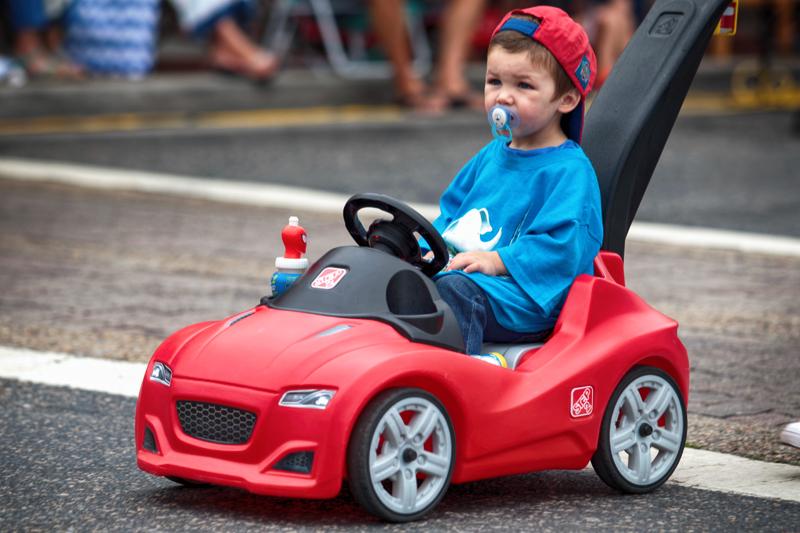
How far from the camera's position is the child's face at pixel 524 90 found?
3852mm

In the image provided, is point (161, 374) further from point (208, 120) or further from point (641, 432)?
point (208, 120)

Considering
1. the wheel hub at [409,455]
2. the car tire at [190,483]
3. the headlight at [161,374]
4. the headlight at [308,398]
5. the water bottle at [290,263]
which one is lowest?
the car tire at [190,483]

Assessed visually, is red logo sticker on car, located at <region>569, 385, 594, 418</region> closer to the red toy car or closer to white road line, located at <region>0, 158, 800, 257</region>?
the red toy car

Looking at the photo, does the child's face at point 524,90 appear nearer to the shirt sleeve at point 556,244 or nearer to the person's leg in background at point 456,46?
the shirt sleeve at point 556,244

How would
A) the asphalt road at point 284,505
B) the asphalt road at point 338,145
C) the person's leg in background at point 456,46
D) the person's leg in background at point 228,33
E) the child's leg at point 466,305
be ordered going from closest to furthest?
the asphalt road at point 284,505
the child's leg at point 466,305
the asphalt road at point 338,145
the person's leg in background at point 228,33
the person's leg in background at point 456,46

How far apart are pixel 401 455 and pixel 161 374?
62 cm

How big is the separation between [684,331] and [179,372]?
293 cm

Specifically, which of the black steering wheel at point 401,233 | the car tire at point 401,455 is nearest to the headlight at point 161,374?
the car tire at point 401,455

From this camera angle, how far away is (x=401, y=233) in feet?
12.2

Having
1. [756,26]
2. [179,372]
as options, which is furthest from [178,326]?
[756,26]

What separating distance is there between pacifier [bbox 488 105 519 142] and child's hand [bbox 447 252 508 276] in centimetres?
33

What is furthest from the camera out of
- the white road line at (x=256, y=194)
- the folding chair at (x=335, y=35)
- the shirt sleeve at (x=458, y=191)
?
the folding chair at (x=335, y=35)

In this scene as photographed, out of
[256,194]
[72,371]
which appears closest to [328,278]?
[72,371]

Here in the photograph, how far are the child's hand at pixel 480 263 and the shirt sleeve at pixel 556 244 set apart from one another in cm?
2
